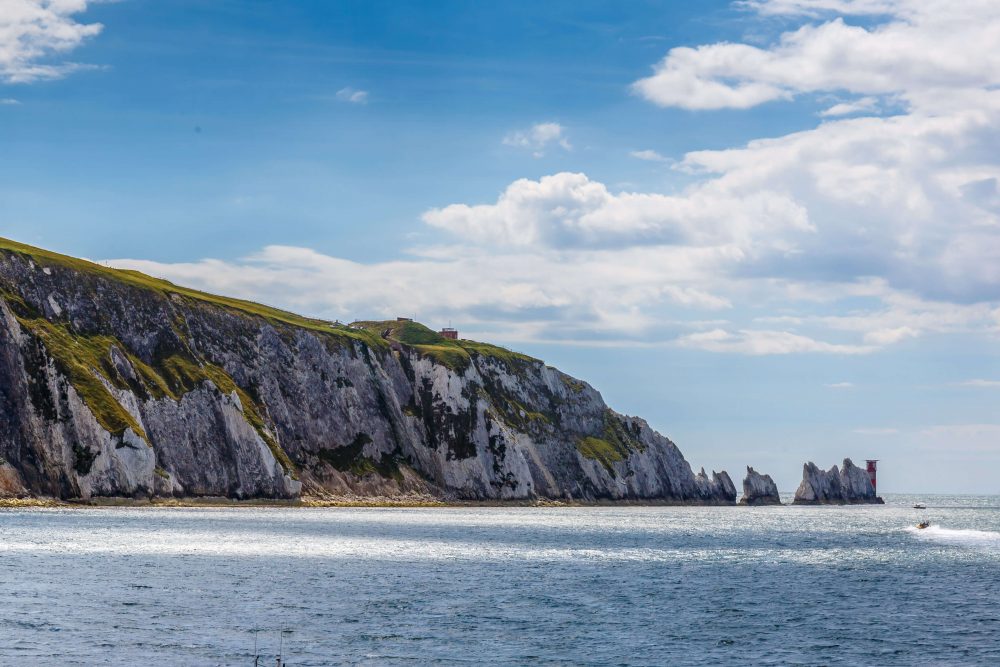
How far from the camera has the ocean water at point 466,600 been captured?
5100cm

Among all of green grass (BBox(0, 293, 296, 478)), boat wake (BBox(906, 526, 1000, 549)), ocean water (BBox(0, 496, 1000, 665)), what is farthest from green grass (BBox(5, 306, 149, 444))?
boat wake (BBox(906, 526, 1000, 549))

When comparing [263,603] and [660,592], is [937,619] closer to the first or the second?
[660,592]

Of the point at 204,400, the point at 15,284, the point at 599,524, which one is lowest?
the point at 599,524

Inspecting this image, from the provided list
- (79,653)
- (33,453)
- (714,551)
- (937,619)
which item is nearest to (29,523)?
(33,453)

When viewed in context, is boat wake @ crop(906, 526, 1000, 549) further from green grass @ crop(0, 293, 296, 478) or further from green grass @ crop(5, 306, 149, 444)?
green grass @ crop(5, 306, 149, 444)

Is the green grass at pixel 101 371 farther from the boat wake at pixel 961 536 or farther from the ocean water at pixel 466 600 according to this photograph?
the boat wake at pixel 961 536

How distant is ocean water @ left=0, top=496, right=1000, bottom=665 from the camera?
51.0 meters

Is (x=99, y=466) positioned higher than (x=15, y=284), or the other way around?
(x=15, y=284)

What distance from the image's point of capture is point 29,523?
4811 inches

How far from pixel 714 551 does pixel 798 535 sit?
47.1 metres

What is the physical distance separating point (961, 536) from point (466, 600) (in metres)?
125

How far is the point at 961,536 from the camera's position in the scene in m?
170

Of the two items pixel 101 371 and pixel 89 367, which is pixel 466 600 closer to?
pixel 89 367

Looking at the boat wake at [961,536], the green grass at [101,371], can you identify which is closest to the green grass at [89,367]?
the green grass at [101,371]
